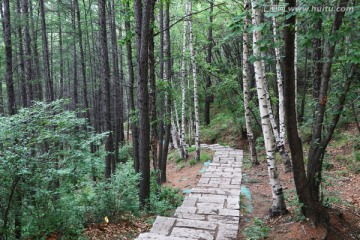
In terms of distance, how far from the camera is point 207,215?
5.28 m

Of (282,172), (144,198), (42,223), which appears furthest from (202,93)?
(42,223)

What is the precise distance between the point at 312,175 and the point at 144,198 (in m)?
3.48

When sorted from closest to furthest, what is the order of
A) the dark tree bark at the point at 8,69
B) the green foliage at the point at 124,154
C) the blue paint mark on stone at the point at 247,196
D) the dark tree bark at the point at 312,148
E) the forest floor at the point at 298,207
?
the dark tree bark at the point at 312,148 → the forest floor at the point at 298,207 → the blue paint mark on stone at the point at 247,196 → the dark tree bark at the point at 8,69 → the green foliage at the point at 124,154

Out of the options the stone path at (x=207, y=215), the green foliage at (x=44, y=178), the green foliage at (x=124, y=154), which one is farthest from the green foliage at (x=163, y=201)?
the green foliage at (x=124, y=154)

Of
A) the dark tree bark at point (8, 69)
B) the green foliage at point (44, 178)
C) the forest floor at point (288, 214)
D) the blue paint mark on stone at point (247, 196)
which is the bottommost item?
the blue paint mark on stone at point (247, 196)

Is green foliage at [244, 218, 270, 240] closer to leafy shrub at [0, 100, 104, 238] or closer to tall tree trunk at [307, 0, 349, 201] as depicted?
tall tree trunk at [307, 0, 349, 201]

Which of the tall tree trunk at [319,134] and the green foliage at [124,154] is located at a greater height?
the tall tree trunk at [319,134]

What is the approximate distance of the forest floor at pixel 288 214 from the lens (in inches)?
167

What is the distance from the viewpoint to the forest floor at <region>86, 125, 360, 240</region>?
167 inches

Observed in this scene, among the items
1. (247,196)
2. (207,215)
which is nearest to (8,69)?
(207,215)

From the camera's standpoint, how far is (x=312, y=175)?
13.8 feet

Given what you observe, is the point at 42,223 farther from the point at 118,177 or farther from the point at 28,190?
the point at 118,177

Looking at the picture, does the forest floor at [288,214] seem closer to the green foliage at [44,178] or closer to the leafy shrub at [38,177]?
the green foliage at [44,178]

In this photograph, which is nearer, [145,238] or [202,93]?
[145,238]
